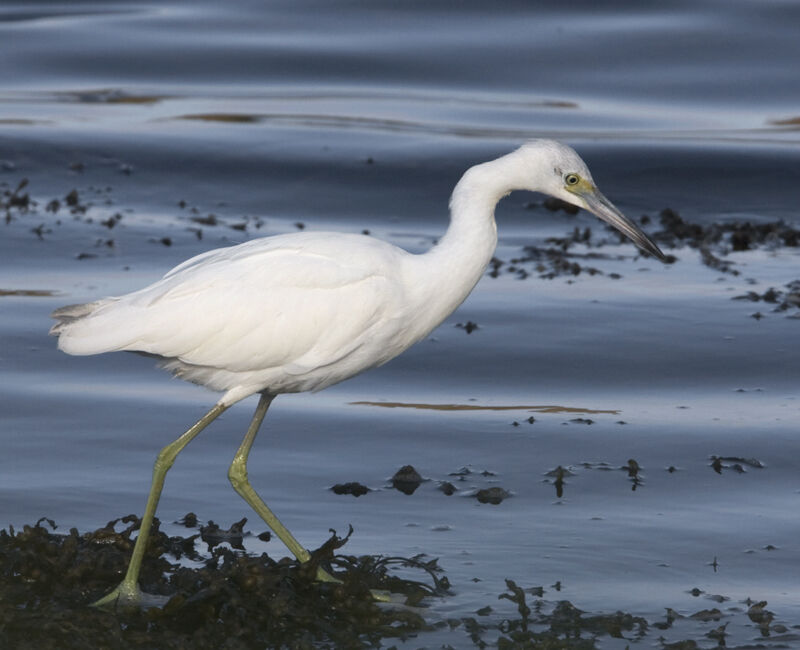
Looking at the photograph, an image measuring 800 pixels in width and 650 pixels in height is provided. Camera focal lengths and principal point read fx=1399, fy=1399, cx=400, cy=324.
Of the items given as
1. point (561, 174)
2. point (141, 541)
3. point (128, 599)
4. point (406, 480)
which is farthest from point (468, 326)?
point (128, 599)

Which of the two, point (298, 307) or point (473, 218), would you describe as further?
point (473, 218)

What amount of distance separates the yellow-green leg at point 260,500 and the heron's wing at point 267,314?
16.9 inches

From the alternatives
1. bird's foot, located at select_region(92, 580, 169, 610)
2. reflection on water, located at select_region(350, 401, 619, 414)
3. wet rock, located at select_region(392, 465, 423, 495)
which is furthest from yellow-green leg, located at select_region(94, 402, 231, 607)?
reflection on water, located at select_region(350, 401, 619, 414)

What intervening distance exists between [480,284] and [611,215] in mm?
4492

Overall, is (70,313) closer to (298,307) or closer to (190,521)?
(298,307)

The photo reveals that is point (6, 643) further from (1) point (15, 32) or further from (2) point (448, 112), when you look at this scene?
(1) point (15, 32)

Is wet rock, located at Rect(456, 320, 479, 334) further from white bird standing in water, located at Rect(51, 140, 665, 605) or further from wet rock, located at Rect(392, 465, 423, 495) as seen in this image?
white bird standing in water, located at Rect(51, 140, 665, 605)

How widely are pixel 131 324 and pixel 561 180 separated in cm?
205

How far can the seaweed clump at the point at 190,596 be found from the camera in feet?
18.5

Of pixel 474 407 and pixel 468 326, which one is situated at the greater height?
pixel 468 326

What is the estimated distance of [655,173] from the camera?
14.4 m

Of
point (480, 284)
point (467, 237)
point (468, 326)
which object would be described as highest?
point (467, 237)

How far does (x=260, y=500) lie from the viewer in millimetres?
6438

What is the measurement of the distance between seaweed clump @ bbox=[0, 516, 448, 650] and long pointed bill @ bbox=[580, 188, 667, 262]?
1829 millimetres
